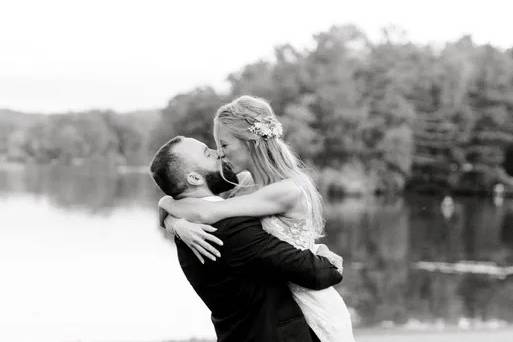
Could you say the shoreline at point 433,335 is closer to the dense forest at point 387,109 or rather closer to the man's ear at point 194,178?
the man's ear at point 194,178

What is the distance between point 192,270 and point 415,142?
2064 inches

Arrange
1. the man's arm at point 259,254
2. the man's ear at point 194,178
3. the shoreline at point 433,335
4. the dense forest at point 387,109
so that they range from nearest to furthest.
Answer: the man's arm at point 259,254 → the man's ear at point 194,178 → the shoreline at point 433,335 → the dense forest at point 387,109

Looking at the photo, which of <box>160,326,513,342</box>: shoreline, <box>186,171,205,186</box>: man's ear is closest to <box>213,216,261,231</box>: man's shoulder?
<box>186,171,205,186</box>: man's ear

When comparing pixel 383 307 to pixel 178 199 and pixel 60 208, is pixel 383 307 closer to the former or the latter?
pixel 178 199

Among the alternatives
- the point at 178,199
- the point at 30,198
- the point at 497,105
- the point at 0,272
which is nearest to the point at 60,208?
the point at 30,198

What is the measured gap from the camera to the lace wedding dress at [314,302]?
2322 mm

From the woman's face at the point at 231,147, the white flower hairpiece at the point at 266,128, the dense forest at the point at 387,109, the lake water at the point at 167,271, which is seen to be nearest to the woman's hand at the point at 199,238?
the woman's face at the point at 231,147

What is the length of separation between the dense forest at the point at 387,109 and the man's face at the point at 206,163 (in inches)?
1690

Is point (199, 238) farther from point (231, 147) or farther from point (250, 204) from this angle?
point (231, 147)

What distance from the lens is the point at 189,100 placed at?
2375 inches

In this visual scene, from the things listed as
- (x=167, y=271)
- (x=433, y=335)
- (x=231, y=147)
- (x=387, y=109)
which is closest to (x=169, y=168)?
(x=231, y=147)

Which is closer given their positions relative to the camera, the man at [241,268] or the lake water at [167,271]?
the man at [241,268]

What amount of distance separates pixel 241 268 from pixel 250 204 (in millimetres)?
194

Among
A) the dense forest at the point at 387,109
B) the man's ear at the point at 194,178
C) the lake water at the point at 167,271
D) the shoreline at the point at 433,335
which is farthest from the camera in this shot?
the dense forest at the point at 387,109
